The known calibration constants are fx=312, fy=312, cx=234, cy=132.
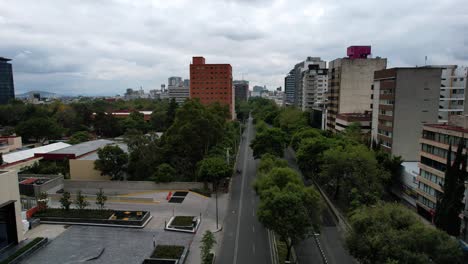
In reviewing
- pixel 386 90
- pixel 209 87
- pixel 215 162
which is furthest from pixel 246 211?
pixel 209 87

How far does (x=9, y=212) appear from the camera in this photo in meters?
29.6

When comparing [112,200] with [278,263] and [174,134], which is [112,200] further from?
[278,263]

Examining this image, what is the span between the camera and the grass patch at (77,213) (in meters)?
36.5

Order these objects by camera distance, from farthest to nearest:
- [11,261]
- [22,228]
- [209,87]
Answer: [209,87] < [22,228] < [11,261]

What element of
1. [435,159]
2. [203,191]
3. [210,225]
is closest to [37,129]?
[203,191]

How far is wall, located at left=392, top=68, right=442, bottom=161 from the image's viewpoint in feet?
153

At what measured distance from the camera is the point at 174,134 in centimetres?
5100

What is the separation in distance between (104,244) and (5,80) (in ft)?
557

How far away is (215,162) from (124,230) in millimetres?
16313

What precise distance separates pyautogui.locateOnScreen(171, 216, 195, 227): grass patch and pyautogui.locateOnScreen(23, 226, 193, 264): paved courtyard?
1589 mm

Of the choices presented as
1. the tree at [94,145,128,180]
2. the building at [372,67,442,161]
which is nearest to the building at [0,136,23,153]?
the tree at [94,145,128,180]

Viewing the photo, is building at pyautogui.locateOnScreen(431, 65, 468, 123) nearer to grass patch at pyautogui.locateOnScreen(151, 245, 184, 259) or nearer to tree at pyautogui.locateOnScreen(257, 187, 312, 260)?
tree at pyautogui.locateOnScreen(257, 187, 312, 260)

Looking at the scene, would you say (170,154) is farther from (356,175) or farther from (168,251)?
(356,175)

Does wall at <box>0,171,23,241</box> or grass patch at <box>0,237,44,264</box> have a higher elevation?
wall at <box>0,171,23,241</box>
